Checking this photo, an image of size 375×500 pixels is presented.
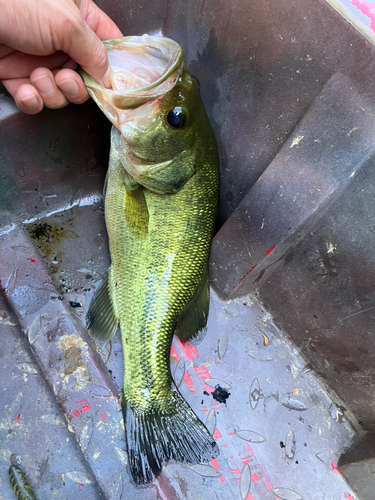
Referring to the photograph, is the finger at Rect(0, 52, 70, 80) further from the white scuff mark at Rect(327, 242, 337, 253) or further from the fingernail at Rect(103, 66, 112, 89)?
the white scuff mark at Rect(327, 242, 337, 253)

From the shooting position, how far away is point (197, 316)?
205cm

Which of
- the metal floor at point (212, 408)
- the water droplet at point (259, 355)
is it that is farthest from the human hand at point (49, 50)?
the water droplet at point (259, 355)

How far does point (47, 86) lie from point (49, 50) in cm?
18

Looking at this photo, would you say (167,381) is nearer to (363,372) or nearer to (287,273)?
(287,273)

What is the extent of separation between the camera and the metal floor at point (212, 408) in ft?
5.93

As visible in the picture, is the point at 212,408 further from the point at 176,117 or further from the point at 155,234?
the point at 176,117

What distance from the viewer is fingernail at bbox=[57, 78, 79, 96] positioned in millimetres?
1624

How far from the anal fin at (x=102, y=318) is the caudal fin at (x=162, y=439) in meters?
0.39

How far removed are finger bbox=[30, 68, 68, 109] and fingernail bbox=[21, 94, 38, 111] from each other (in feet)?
0.16

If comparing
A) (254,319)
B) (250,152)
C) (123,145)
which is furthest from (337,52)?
(254,319)

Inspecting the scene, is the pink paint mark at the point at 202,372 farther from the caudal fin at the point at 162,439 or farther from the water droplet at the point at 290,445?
the water droplet at the point at 290,445

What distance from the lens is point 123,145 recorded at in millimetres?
1757

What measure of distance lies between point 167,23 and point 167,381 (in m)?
2.11

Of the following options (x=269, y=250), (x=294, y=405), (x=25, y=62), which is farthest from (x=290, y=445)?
(x=25, y=62)
